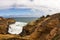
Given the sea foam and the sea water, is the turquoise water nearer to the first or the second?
the sea water

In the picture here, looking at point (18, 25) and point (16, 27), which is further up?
point (18, 25)

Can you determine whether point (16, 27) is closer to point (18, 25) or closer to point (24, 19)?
point (18, 25)

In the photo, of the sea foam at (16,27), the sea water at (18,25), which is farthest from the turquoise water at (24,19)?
the sea foam at (16,27)

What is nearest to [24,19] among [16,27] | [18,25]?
[18,25]

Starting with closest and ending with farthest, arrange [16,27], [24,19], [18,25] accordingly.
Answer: [24,19] < [18,25] < [16,27]

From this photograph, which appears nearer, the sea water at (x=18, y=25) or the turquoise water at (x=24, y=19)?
the turquoise water at (x=24, y=19)

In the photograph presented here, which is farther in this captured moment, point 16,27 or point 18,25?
point 16,27

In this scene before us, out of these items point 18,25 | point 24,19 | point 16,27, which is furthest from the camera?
point 16,27

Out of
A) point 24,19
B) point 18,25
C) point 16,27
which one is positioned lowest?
point 16,27

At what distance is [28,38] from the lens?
14.9 ft

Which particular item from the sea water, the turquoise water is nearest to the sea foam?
the sea water

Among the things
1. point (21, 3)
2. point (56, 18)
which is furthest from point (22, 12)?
point (56, 18)

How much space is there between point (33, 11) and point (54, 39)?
248cm

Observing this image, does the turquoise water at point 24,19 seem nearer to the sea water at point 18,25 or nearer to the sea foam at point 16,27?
the sea water at point 18,25
